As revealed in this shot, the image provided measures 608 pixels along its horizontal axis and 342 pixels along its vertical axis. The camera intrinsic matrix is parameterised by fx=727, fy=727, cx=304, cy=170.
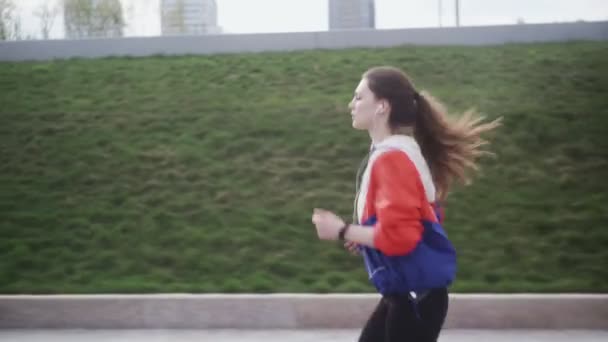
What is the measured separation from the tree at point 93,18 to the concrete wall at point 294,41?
22763 millimetres

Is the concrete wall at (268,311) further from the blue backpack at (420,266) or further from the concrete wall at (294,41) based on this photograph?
the concrete wall at (294,41)

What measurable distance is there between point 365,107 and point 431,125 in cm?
28

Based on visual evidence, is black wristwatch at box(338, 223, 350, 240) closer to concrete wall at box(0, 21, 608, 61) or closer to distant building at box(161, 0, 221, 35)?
concrete wall at box(0, 21, 608, 61)

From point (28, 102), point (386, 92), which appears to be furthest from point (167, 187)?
point (386, 92)

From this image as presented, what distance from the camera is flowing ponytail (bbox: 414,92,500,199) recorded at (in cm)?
272

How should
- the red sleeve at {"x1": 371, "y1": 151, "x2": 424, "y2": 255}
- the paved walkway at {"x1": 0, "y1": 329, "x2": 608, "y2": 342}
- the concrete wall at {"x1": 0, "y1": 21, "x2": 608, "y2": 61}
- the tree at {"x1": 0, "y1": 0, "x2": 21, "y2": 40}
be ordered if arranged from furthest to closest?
the tree at {"x1": 0, "y1": 0, "x2": 21, "y2": 40}
the concrete wall at {"x1": 0, "y1": 21, "x2": 608, "y2": 61}
the paved walkway at {"x1": 0, "y1": 329, "x2": 608, "y2": 342}
the red sleeve at {"x1": 371, "y1": 151, "x2": 424, "y2": 255}

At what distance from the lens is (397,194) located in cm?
239

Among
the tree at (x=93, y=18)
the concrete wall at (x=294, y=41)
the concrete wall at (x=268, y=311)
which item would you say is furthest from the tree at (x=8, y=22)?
the concrete wall at (x=268, y=311)

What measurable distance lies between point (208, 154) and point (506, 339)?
18.3ft

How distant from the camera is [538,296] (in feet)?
19.1

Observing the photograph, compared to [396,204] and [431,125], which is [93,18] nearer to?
[431,125]

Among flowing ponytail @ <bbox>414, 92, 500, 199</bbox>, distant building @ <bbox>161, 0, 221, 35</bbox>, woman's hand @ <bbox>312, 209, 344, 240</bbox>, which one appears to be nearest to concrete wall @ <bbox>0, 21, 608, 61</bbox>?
flowing ponytail @ <bbox>414, 92, 500, 199</bbox>

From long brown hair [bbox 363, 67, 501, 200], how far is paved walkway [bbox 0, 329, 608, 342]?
295 centimetres

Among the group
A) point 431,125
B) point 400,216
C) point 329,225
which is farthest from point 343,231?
point 431,125
